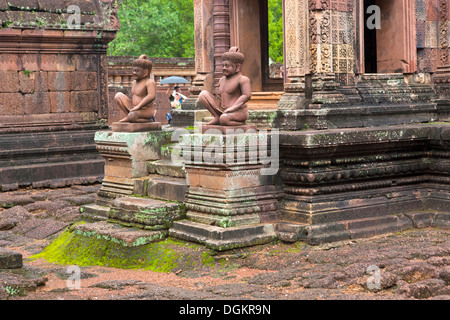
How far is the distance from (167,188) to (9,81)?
624cm

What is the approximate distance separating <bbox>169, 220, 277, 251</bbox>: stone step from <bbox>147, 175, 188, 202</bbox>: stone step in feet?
1.74

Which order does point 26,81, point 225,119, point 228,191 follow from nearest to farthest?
point 228,191 < point 225,119 < point 26,81

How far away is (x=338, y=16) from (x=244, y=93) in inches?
66.2

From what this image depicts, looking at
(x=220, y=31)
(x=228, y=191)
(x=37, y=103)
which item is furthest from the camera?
(x=37, y=103)

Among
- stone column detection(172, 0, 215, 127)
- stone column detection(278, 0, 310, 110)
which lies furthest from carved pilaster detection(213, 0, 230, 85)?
stone column detection(278, 0, 310, 110)

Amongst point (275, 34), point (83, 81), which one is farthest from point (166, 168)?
point (275, 34)

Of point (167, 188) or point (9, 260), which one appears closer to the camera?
point (9, 260)

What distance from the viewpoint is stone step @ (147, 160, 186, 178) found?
28.5 ft

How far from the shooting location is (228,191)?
7609 millimetres

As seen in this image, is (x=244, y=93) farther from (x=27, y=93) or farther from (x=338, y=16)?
(x=27, y=93)

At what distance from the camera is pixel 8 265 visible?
7027mm

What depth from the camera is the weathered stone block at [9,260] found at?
22.9ft

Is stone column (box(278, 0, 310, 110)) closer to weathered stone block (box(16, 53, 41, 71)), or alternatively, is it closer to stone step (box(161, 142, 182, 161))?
stone step (box(161, 142, 182, 161))

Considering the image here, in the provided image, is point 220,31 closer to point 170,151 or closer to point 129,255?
point 170,151
